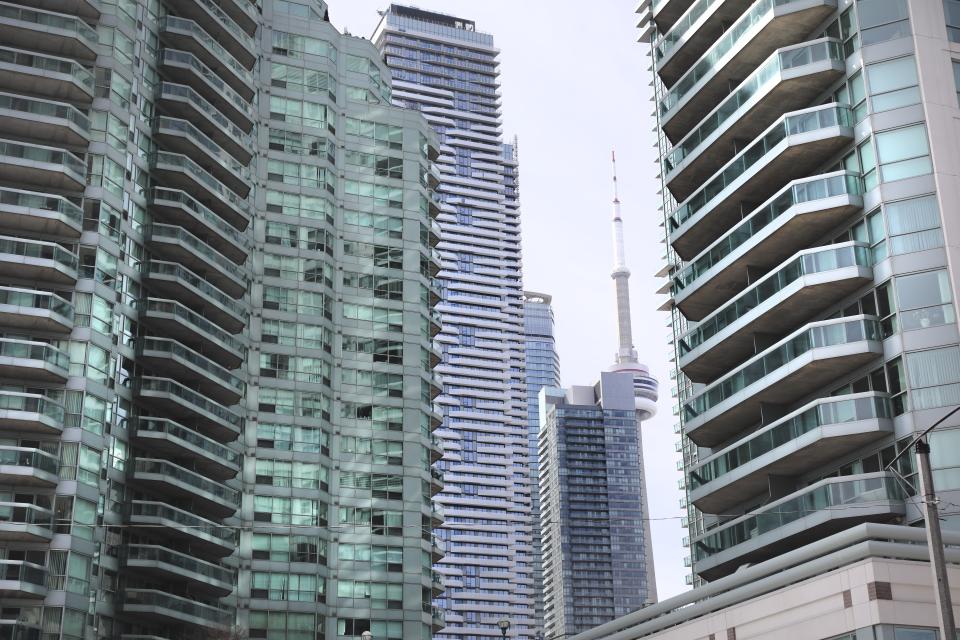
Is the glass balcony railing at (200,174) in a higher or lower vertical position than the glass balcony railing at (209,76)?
lower

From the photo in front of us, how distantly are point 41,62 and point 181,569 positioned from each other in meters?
36.9

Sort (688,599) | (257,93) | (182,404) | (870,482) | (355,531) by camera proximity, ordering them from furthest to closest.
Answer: (257,93)
(355,531)
(182,404)
(870,482)
(688,599)

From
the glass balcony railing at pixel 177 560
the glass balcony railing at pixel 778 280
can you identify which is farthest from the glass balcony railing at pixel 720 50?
the glass balcony railing at pixel 177 560

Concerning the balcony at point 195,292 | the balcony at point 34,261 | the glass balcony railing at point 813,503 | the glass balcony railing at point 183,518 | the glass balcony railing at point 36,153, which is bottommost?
the glass balcony railing at point 813,503

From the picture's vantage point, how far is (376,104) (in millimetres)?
119500

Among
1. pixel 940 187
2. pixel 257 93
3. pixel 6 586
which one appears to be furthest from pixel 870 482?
pixel 257 93

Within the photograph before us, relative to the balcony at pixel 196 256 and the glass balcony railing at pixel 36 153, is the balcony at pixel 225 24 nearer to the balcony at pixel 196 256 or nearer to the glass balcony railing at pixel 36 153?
the balcony at pixel 196 256

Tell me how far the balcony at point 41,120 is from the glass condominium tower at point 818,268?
139 feet

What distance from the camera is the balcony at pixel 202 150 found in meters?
99.8

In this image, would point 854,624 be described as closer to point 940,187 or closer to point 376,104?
point 940,187

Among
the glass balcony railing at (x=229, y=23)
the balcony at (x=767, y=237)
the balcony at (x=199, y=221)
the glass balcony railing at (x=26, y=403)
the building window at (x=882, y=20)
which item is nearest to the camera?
the building window at (x=882, y=20)

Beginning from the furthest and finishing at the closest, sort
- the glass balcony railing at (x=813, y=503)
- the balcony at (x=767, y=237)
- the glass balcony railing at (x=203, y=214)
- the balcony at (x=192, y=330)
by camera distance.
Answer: the glass balcony railing at (x=203, y=214)
the balcony at (x=192, y=330)
the balcony at (x=767, y=237)
the glass balcony railing at (x=813, y=503)

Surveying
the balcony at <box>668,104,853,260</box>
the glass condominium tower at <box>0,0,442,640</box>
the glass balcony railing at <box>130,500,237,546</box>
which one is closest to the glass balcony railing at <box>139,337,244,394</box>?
the glass condominium tower at <box>0,0,442,640</box>

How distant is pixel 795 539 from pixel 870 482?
5.95m
